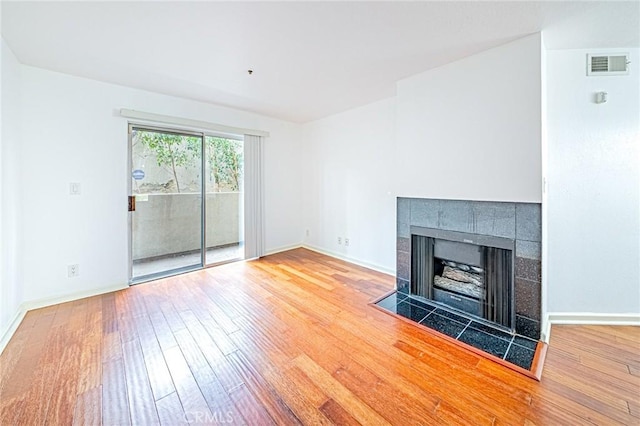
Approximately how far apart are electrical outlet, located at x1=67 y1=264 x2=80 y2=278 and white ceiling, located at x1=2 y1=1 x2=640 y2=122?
2085mm

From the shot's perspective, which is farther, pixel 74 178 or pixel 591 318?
pixel 74 178

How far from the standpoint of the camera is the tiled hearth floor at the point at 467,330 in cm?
191

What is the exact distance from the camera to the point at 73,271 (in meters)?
2.84

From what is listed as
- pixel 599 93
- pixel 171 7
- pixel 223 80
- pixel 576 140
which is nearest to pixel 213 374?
pixel 171 7

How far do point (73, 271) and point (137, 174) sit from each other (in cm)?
129

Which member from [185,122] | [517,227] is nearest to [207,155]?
[185,122]

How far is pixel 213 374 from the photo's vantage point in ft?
5.63

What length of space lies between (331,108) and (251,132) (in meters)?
1.36

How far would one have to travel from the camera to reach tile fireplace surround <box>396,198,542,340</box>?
205cm

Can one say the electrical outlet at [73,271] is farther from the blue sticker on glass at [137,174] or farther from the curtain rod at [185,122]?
the curtain rod at [185,122]

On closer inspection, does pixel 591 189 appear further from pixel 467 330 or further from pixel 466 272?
pixel 467 330

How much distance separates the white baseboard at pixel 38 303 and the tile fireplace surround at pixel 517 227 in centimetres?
377

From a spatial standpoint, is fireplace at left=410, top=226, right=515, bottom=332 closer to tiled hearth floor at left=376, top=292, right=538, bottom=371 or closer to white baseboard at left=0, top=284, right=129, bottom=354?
tiled hearth floor at left=376, top=292, right=538, bottom=371

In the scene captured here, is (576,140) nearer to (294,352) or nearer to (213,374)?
(294,352)
